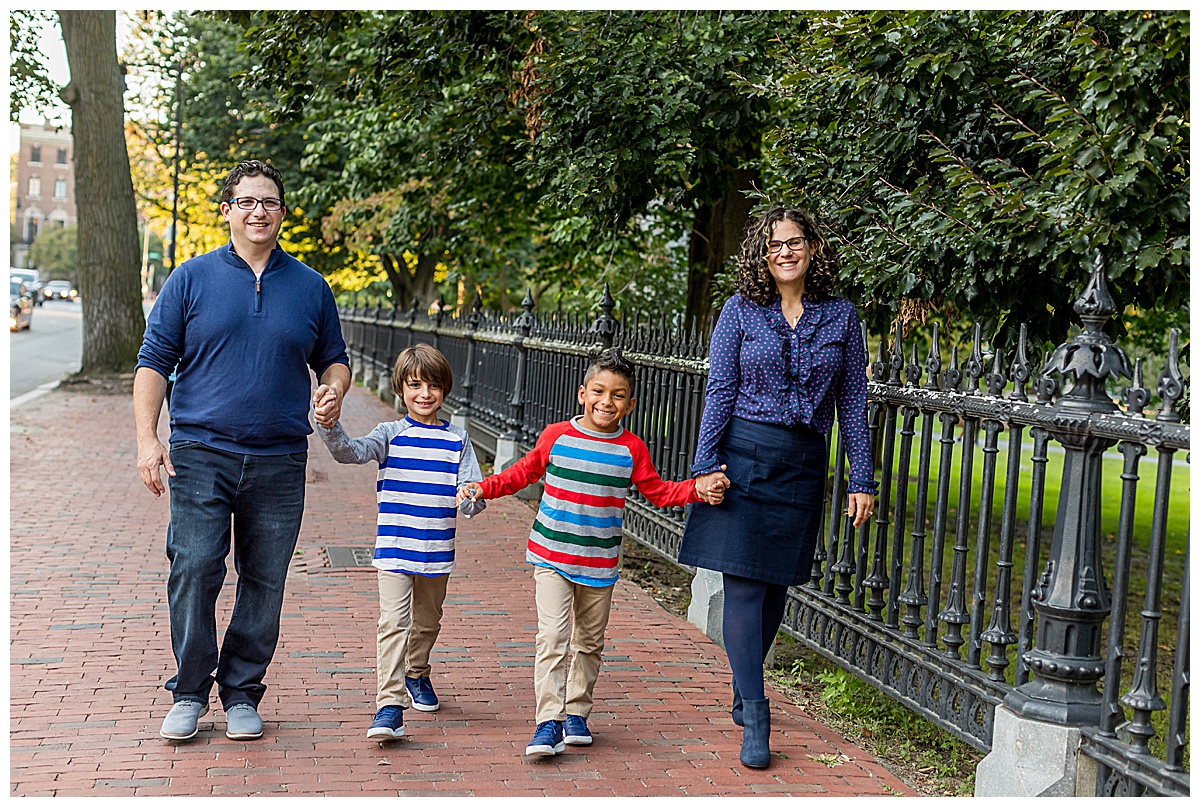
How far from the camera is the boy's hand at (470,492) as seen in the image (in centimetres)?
430

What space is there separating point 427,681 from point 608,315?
452cm

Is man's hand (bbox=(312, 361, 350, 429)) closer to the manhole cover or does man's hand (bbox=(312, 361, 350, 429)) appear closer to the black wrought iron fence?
the black wrought iron fence

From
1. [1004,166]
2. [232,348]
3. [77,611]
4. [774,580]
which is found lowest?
[77,611]

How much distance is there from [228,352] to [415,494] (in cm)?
81

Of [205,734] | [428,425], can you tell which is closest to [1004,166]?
[428,425]

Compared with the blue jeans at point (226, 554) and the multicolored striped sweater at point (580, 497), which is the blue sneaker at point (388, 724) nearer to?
the blue jeans at point (226, 554)

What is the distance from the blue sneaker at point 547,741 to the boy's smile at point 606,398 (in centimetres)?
104

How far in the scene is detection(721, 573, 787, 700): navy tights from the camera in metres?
4.29

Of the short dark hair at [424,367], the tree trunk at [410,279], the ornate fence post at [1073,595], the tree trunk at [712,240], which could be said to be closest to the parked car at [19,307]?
the tree trunk at [410,279]

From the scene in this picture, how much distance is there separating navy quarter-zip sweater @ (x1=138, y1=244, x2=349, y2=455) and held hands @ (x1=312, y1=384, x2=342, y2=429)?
0.13 metres

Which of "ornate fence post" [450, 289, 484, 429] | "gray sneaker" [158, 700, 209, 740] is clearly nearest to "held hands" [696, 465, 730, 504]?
"gray sneaker" [158, 700, 209, 740]

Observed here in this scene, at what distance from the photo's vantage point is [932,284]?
234 inches

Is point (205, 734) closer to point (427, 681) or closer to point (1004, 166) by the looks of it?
point (427, 681)
